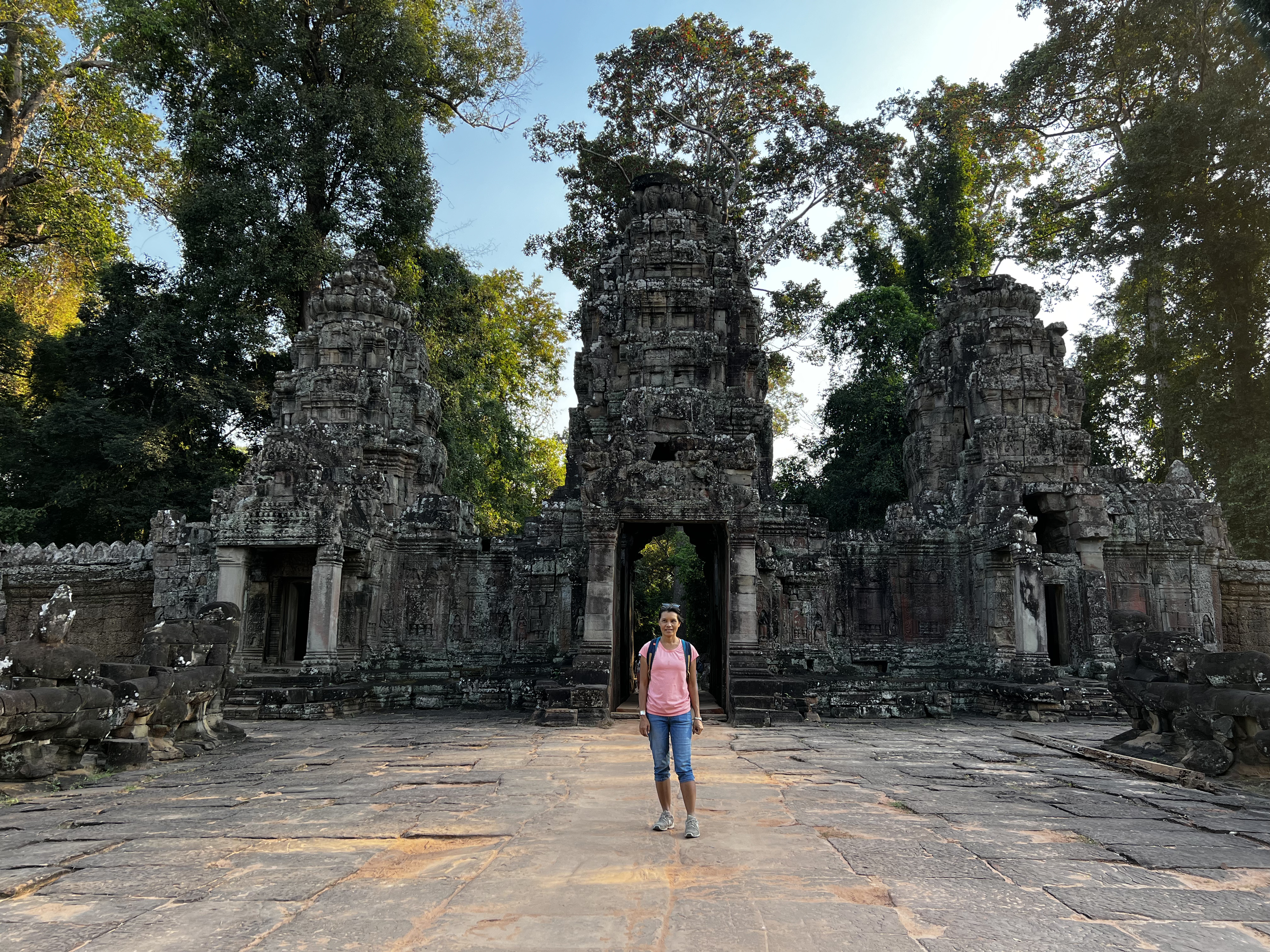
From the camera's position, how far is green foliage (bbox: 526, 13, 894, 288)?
25.8 metres

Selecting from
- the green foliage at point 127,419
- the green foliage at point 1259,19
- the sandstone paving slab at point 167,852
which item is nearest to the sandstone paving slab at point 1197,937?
the sandstone paving slab at point 167,852

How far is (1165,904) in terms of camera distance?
139 inches

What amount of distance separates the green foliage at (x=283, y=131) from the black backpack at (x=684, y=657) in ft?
62.2

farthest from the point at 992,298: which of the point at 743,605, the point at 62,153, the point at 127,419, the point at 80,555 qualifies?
the point at 62,153

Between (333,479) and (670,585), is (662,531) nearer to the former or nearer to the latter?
(333,479)

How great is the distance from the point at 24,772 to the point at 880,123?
1086 inches

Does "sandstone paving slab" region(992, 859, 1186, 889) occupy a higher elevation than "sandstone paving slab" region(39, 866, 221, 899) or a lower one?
lower

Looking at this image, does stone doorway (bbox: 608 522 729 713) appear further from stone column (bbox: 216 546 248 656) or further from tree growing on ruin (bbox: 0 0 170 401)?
tree growing on ruin (bbox: 0 0 170 401)

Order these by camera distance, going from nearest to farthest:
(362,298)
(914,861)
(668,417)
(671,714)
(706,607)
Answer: (914,861) < (671,714) < (668,417) < (362,298) < (706,607)

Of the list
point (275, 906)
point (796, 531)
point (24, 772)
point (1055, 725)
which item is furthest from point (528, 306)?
point (275, 906)

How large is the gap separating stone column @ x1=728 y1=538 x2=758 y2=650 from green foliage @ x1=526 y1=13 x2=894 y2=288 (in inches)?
710

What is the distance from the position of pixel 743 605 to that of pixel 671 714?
642 centimetres

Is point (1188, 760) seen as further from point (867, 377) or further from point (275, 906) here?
point (867, 377)

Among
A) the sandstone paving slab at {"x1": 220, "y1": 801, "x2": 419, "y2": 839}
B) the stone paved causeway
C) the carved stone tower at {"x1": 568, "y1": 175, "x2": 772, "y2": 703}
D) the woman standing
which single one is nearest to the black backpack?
A: the woman standing
